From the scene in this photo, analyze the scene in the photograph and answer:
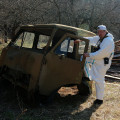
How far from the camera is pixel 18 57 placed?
413 centimetres

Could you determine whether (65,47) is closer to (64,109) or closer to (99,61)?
(99,61)

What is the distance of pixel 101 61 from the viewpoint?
432cm

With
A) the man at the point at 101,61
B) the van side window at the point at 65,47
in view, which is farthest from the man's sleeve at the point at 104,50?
the van side window at the point at 65,47

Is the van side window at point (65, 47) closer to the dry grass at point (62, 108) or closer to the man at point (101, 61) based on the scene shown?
the man at point (101, 61)

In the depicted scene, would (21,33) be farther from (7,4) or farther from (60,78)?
(7,4)

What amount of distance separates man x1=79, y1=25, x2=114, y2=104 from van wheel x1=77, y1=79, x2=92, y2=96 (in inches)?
9.1

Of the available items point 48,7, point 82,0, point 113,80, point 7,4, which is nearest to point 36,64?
point 113,80

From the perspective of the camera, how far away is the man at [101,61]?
4152 millimetres

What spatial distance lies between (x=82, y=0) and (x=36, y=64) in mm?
14588

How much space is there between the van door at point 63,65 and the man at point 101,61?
1.18 ft

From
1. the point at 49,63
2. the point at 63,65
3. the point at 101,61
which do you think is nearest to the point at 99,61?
the point at 101,61

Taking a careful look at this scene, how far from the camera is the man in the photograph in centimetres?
415

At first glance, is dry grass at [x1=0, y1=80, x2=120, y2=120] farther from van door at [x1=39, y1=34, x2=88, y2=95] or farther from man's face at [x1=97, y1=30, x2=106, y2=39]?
man's face at [x1=97, y1=30, x2=106, y2=39]

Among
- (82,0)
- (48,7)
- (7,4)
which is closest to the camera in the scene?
(7,4)
